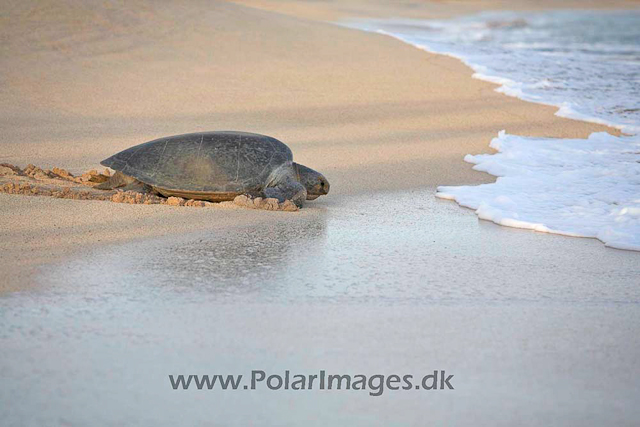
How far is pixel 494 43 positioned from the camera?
17266 mm

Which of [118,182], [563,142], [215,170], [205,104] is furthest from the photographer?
[205,104]

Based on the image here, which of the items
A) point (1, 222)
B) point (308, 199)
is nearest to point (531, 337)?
point (308, 199)

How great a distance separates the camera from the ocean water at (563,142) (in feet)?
15.2

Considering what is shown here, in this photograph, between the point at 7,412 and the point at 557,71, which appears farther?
the point at 557,71

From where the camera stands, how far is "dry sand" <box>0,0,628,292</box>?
167 inches

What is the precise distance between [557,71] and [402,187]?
8352mm

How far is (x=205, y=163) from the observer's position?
465 cm

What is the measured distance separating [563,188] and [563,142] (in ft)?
6.22

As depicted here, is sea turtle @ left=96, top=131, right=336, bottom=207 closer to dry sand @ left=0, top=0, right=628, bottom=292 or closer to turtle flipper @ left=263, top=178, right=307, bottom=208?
Answer: turtle flipper @ left=263, top=178, right=307, bottom=208

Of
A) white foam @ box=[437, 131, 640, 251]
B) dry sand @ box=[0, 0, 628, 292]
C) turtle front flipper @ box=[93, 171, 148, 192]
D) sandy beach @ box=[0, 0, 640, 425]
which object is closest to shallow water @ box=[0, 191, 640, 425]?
sandy beach @ box=[0, 0, 640, 425]

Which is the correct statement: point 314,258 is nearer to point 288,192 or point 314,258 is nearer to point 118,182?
point 288,192

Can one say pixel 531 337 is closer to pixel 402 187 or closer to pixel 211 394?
pixel 211 394

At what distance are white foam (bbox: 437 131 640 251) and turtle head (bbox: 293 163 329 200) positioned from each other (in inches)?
35.1

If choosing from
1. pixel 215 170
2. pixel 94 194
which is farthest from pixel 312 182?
pixel 94 194
